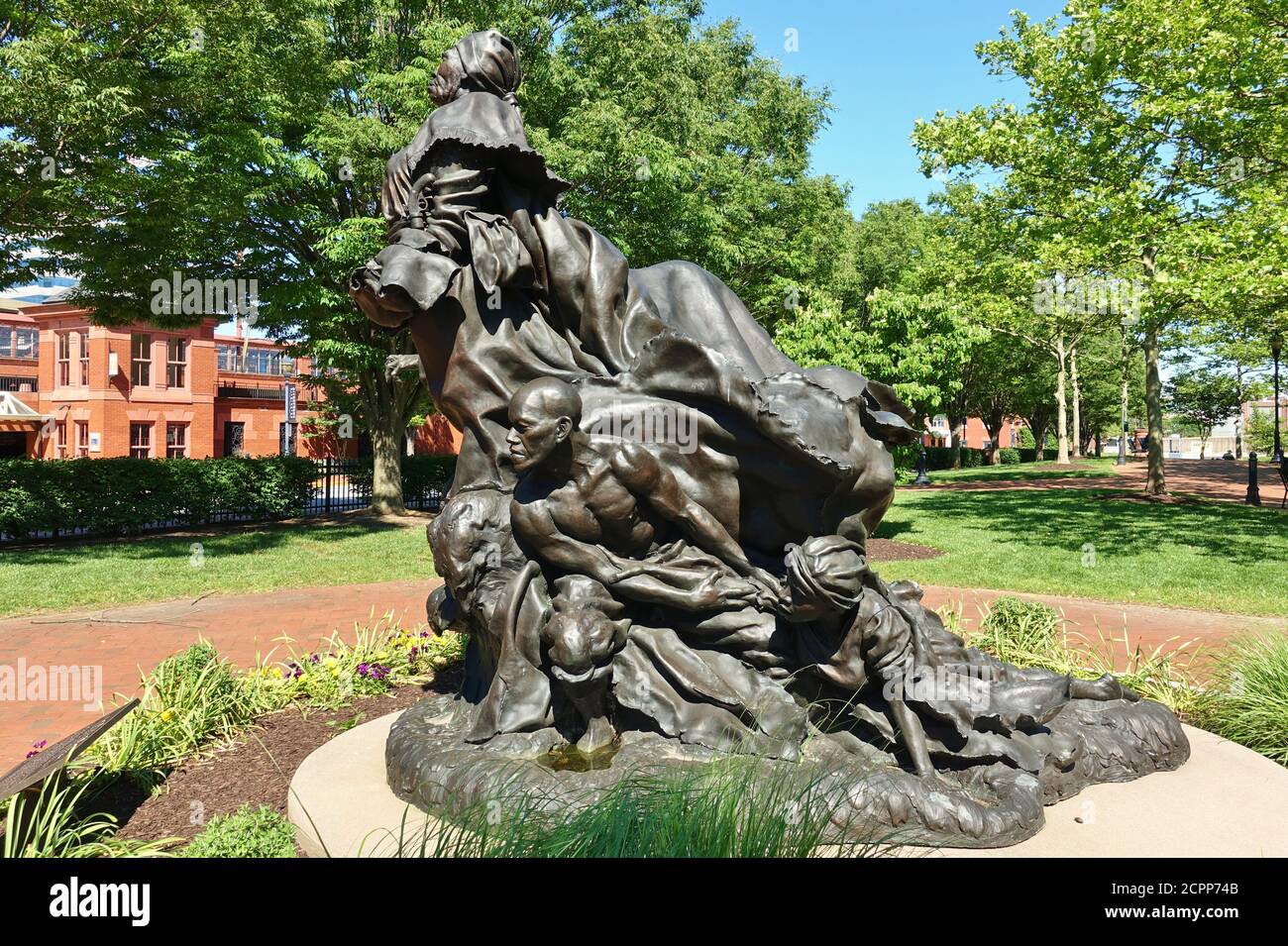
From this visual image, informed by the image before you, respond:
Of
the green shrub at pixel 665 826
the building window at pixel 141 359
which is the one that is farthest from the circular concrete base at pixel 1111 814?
the building window at pixel 141 359

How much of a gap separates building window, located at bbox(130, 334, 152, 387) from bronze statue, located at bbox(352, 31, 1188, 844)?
38673 mm

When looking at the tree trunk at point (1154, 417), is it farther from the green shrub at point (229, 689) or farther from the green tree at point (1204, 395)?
the green tree at point (1204, 395)

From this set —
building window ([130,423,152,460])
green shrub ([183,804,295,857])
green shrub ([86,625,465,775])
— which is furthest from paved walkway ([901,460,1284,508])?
building window ([130,423,152,460])

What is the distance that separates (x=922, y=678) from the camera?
4039mm

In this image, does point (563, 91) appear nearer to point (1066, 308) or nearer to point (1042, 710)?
point (1066, 308)

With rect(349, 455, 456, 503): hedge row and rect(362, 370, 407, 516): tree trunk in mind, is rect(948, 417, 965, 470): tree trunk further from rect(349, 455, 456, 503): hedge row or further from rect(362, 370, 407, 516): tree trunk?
rect(362, 370, 407, 516): tree trunk

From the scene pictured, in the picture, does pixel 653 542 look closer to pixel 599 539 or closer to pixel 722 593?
pixel 599 539

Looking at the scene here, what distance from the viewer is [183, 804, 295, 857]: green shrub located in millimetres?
3373

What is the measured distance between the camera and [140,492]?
17328 mm

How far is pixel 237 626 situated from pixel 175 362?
34103mm

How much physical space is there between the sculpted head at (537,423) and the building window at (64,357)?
41.1 meters

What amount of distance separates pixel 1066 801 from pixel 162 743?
5.06 m
